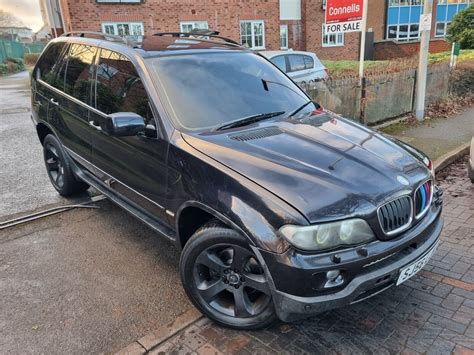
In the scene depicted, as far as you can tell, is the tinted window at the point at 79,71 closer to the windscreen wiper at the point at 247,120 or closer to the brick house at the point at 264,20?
the windscreen wiper at the point at 247,120

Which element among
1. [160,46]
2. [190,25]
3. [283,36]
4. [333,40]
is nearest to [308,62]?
[160,46]

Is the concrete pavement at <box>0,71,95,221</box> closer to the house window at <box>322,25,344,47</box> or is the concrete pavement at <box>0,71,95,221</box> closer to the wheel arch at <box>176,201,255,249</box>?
the wheel arch at <box>176,201,255,249</box>

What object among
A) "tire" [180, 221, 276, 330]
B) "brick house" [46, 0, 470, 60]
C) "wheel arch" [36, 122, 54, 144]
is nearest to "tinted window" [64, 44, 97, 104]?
"wheel arch" [36, 122, 54, 144]

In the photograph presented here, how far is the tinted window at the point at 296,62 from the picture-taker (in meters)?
9.84

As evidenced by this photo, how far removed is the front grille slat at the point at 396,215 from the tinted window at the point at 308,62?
808 centimetres

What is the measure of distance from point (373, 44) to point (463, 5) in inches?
381

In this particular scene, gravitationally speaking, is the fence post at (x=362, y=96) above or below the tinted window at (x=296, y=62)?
below

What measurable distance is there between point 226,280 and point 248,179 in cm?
72

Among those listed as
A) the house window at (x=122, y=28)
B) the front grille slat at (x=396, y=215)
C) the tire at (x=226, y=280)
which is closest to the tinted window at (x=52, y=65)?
the tire at (x=226, y=280)

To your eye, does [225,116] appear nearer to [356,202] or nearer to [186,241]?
[186,241]

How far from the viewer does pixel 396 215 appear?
98.6 inches

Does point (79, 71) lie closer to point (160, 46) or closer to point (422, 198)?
point (160, 46)

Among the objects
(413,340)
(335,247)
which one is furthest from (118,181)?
(413,340)

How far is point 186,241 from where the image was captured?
309 centimetres
